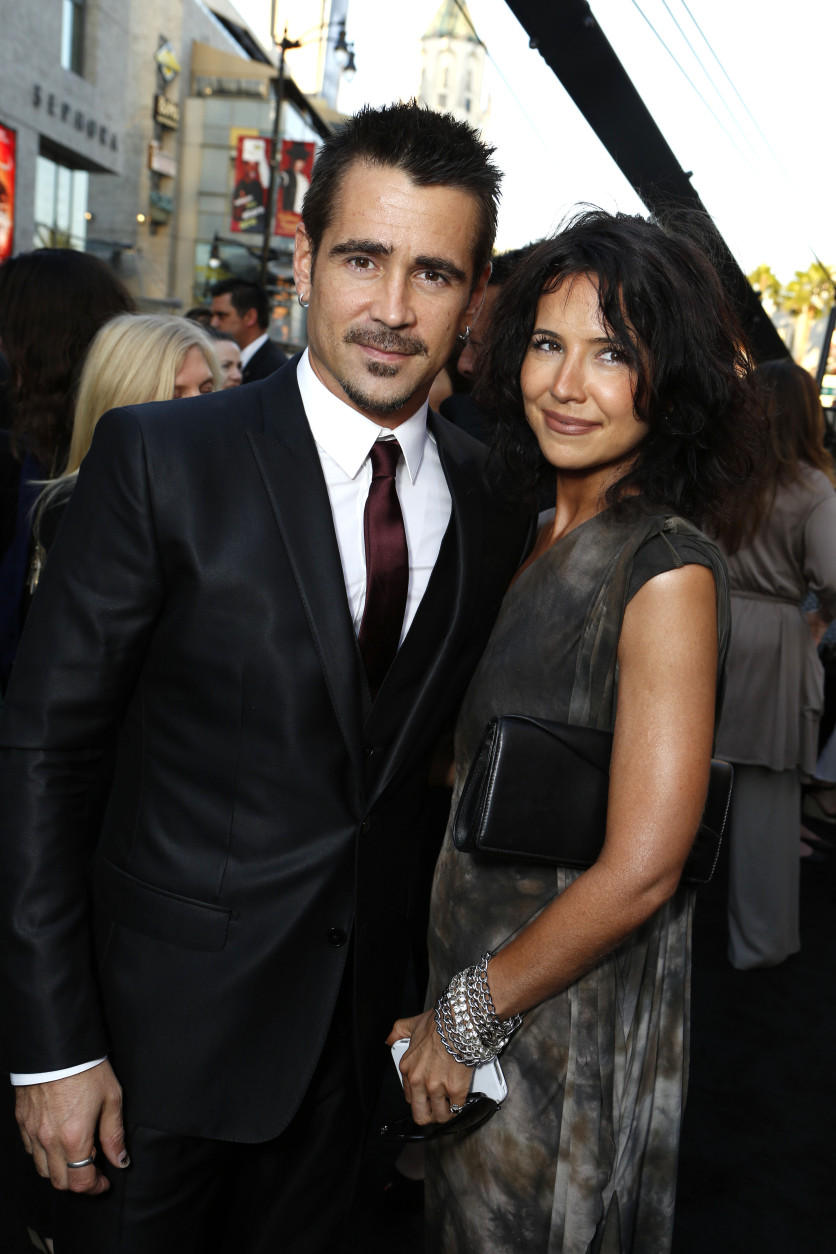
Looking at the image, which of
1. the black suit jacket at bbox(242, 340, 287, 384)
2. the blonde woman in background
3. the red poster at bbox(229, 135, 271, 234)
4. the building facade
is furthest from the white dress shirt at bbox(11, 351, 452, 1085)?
the building facade

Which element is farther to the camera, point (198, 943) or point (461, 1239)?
point (461, 1239)

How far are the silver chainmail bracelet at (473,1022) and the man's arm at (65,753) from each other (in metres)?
0.56

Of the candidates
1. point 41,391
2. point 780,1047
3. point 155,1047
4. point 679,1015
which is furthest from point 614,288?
point 780,1047

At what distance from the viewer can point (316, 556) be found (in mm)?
1594

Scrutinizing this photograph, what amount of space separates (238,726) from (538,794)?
49 cm

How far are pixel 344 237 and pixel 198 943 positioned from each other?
1.26 metres

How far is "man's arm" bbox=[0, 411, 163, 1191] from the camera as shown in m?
1.54

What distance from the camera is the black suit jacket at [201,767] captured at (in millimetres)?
1556

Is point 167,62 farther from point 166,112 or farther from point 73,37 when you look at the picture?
point 73,37

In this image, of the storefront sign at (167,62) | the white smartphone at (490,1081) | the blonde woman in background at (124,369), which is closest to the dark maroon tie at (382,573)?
the white smartphone at (490,1081)

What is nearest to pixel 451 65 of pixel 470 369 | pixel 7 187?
pixel 7 187

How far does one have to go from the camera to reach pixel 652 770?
1493mm

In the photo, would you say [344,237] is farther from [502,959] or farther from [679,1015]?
[679,1015]

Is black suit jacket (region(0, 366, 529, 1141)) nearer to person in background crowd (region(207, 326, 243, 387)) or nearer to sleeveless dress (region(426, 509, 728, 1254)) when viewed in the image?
sleeveless dress (region(426, 509, 728, 1254))
